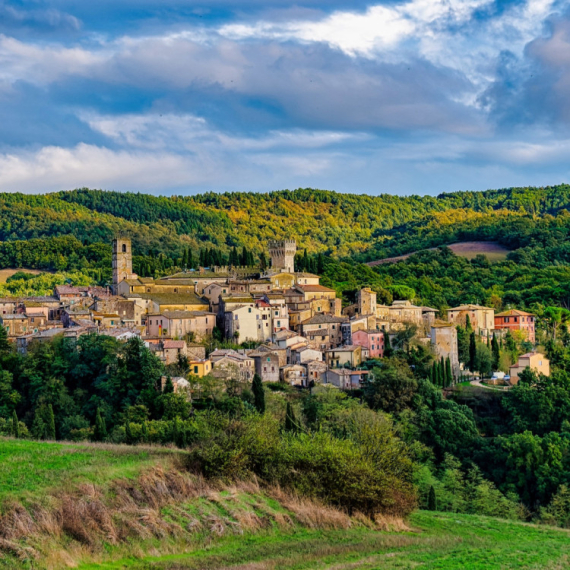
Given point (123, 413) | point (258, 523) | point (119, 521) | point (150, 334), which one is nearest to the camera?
point (119, 521)

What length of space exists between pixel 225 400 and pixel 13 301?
21781 millimetres

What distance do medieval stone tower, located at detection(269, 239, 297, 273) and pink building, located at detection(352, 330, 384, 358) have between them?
16.5m

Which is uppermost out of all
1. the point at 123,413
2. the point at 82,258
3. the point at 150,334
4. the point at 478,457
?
the point at 82,258

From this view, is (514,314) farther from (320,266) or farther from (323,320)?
(320,266)

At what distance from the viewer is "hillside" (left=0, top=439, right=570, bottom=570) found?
20891mm

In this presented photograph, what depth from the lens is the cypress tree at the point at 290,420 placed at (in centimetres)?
4027

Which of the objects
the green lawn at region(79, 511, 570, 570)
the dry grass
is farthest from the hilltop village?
the green lawn at region(79, 511, 570, 570)

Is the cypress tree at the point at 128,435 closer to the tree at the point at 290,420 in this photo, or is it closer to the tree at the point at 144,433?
the tree at the point at 144,433

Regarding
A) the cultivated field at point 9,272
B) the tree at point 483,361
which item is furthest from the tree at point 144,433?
the cultivated field at point 9,272

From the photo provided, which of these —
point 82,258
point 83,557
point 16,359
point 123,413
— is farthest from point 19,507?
point 82,258

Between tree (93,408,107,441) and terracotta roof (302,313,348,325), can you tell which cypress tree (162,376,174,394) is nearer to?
tree (93,408,107,441)

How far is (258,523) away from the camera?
2455 centimetres

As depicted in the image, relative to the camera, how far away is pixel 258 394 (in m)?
44.7

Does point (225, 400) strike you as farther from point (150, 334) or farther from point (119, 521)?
point (119, 521)
